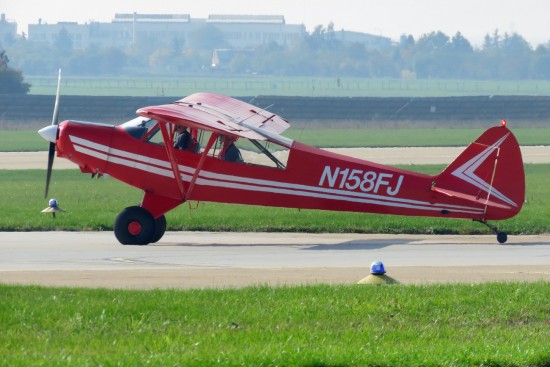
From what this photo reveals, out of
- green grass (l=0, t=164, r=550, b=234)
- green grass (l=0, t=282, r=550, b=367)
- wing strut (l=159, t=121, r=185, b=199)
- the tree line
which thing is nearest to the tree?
green grass (l=0, t=164, r=550, b=234)

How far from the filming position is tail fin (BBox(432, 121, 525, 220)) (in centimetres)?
1866

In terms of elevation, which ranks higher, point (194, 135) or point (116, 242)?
point (194, 135)

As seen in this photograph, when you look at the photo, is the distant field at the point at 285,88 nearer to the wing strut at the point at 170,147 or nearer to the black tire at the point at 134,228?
the wing strut at the point at 170,147

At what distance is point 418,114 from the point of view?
6944cm

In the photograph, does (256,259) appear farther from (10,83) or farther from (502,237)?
(10,83)

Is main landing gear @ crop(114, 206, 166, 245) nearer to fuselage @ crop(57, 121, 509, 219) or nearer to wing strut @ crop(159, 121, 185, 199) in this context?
fuselage @ crop(57, 121, 509, 219)

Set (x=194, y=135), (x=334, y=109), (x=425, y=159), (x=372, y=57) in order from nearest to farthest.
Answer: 1. (x=194, y=135)
2. (x=425, y=159)
3. (x=334, y=109)
4. (x=372, y=57)

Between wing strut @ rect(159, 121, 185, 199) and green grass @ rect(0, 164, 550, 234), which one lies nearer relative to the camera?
wing strut @ rect(159, 121, 185, 199)

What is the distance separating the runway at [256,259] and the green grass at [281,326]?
1737 millimetres

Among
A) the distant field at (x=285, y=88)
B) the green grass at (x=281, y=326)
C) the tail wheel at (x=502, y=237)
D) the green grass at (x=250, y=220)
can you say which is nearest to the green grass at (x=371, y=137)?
the green grass at (x=250, y=220)

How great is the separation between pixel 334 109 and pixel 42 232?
47.4m

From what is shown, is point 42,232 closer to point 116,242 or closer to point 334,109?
point 116,242

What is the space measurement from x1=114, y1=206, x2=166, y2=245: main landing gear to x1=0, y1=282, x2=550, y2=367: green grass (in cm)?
590

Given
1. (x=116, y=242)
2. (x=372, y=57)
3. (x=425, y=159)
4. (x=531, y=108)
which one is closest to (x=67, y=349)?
(x=116, y=242)
